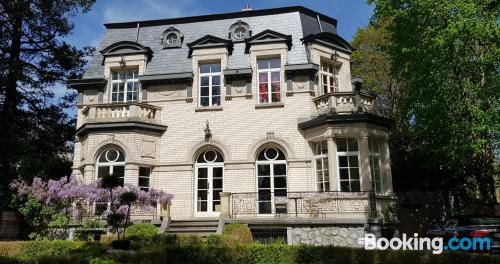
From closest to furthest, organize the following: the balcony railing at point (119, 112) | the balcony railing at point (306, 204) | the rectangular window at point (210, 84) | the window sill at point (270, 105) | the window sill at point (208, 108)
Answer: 1. the balcony railing at point (306, 204)
2. the balcony railing at point (119, 112)
3. the window sill at point (270, 105)
4. the window sill at point (208, 108)
5. the rectangular window at point (210, 84)

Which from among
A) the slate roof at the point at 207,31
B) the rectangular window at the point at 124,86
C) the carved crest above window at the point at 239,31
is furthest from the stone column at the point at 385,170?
the rectangular window at the point at 124,86

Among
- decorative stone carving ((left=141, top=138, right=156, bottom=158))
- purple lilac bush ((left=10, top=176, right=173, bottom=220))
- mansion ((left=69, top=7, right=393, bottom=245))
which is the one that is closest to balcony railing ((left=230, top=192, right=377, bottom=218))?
mansion ((left=69, top=7, right=393, bottom=245))

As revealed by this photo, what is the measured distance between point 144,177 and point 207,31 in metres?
7.69

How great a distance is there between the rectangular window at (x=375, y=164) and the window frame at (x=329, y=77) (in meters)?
3.16

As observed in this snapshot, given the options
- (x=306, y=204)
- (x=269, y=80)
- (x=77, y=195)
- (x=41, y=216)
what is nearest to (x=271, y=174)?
(x=306, y=204)

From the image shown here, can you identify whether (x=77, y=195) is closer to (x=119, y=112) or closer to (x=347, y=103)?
(x=119, y=112)

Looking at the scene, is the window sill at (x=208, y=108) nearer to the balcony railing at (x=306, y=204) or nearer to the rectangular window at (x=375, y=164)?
the balcony railing at (x=306, y=204)

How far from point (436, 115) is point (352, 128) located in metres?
3.24

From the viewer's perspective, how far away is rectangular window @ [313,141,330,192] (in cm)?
1675

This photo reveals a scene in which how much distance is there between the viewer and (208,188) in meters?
17.8

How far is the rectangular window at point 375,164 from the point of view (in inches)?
657

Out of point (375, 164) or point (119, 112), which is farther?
point (119, 112)

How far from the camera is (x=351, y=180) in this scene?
53.2ft

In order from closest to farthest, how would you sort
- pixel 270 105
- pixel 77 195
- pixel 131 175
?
1. pixel 77 195
2. pixel 131 175
3. pixel 270 105
